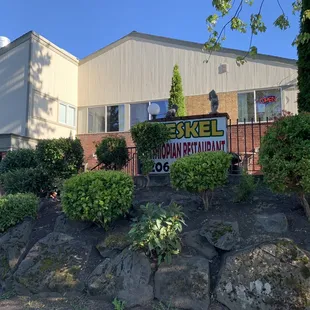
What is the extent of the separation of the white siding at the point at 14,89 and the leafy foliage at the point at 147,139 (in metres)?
8.92

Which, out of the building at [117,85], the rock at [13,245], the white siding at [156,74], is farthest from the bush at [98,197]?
the white siding at [156,74]

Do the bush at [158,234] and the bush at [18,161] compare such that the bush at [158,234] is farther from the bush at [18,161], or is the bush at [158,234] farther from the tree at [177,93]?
the tree at [177,93]

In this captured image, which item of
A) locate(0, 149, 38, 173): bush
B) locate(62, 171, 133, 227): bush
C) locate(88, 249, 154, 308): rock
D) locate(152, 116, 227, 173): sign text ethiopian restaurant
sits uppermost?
locate(152, 116, 227, 173): sign text ethiopian restaurant

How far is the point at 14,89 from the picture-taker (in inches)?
594

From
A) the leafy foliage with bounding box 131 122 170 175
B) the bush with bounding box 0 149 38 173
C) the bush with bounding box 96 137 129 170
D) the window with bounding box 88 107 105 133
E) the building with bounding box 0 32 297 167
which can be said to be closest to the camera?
the leafy foliage with bounding box 131 122 170 175

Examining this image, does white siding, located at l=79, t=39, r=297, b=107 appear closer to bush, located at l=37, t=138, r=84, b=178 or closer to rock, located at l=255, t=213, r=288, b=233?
bush, located at l=37, t=138, r=84, b=178

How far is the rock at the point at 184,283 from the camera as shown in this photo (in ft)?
13.4

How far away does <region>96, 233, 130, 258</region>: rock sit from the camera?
5.01m

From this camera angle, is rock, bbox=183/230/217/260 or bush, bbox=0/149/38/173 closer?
rock, bbox=183/230/217/260

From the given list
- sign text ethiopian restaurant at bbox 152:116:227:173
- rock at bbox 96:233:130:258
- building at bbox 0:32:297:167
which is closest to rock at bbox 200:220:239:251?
rock at bbox 96:233:130:258

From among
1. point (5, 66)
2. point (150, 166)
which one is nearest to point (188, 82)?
point (5, 66)

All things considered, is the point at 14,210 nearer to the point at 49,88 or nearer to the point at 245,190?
the point at 245,190

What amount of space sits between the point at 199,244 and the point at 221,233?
35 cm

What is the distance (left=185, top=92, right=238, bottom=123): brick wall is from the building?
45 mm
